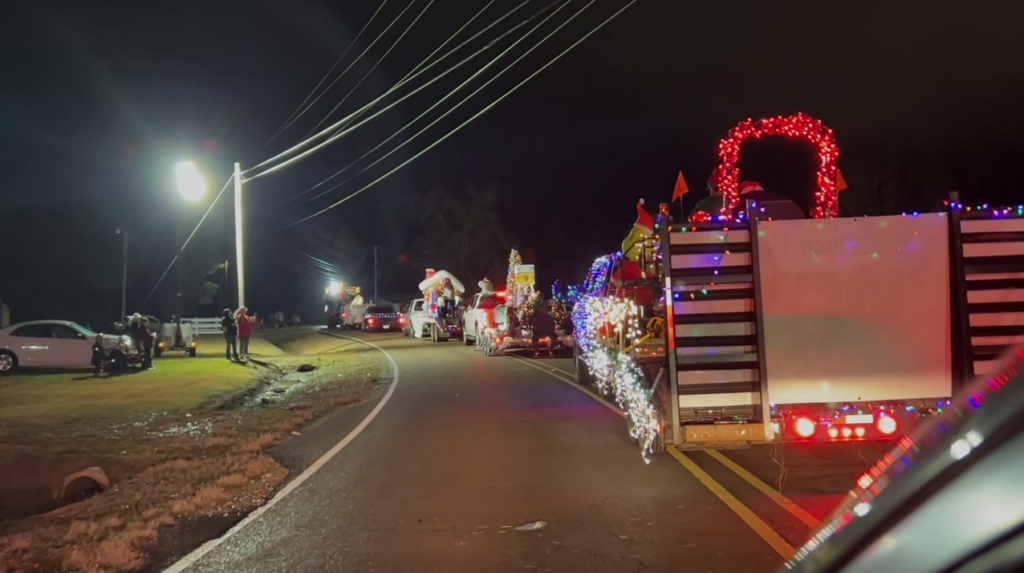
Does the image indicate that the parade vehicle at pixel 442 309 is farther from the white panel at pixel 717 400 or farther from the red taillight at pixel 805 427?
the red taillight at pixel 805 427

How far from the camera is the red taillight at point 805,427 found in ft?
24.8

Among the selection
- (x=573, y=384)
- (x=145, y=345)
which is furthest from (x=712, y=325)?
(x=145, y=345)

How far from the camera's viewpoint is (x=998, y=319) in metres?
7.52

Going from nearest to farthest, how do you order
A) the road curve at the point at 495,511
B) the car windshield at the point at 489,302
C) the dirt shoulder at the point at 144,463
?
the road curve at the point at 495,511
the dirt shoulder at the point at 144,463
the car windshield at the point at 489,302

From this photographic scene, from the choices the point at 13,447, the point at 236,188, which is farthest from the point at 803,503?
the point at 236,188

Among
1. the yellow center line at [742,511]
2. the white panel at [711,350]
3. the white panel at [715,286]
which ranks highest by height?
the white panel at [715,286]

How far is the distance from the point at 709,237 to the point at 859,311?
1.54 metres

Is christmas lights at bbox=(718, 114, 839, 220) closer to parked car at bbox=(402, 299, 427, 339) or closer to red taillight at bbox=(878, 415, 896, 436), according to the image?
red taillight at bbox=(878, 415, 896, 436)

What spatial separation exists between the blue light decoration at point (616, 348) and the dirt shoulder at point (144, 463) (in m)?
4.05

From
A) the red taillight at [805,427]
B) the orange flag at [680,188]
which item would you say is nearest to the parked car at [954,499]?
the red taillight at [805,427]

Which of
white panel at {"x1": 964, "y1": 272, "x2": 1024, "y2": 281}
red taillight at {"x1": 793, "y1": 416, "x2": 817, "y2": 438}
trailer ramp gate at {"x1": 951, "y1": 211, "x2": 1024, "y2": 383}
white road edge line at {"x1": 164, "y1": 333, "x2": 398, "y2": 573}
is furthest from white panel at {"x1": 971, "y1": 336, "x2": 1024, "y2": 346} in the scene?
white road edge line at {"x1": 164, "y1": 333, "x2": 398, "y2": 573}

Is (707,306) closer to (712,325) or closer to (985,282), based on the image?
(712,325)

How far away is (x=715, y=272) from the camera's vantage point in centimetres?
791

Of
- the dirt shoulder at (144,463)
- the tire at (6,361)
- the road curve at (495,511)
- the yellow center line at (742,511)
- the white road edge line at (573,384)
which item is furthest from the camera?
the tire at (6,361)
